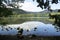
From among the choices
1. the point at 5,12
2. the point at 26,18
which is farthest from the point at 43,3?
the point at 5,12

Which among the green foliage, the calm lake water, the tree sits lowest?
the calm lake water

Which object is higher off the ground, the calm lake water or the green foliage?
the green foliage

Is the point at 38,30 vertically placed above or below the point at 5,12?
below

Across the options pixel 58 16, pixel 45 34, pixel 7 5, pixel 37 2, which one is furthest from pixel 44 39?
pixel 7 5

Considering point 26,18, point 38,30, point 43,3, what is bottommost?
point 38,30

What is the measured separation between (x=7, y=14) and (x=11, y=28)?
0.55 ft

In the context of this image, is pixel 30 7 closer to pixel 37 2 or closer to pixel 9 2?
pixel 37 2

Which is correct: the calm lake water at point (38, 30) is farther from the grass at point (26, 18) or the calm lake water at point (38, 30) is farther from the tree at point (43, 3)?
the tree at point (43, 3)

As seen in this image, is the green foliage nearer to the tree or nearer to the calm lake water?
the calm lake water

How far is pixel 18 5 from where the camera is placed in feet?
4.50

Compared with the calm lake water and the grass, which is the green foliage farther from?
the calm lake water

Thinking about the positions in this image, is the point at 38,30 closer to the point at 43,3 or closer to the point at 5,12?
→ the point at 43,3

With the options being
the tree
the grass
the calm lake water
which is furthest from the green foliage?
the tree

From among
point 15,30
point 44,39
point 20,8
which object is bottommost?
point 44,39
